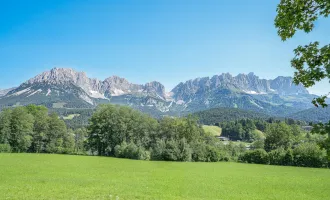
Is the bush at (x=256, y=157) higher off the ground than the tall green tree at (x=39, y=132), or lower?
lower

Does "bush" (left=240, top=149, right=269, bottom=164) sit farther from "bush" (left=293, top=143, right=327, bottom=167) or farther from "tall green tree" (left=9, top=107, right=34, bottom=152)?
"tall green tree" (left=9, top=107, right=34, bottom=152)

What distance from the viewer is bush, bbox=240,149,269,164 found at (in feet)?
257

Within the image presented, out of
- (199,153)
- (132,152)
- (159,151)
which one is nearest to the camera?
(159,151)

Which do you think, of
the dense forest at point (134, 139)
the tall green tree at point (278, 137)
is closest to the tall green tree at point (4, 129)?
the dense forest at point (134, 139)

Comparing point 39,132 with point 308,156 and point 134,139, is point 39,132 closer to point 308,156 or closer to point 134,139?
point 134,139

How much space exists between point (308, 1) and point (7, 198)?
22372mm

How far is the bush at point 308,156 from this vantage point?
69375mm

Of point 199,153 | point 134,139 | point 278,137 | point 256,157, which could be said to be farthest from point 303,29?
point 278,137

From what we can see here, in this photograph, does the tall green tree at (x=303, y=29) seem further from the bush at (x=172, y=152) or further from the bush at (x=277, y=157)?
the bush at (x=277, y=157)

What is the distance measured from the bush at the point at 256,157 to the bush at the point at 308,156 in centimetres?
823

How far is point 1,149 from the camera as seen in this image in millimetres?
73375

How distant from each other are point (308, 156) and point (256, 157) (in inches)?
577

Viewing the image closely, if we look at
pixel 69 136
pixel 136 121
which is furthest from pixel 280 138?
pixel 69 136

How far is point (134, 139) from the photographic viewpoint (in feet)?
292
